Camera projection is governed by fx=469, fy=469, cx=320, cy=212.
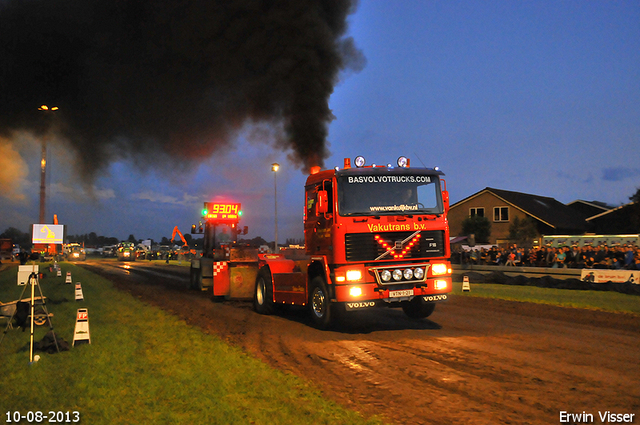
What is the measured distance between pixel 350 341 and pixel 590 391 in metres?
4.21

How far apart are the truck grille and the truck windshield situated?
463 mm

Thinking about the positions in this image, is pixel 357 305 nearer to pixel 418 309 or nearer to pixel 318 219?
pixel 318 219

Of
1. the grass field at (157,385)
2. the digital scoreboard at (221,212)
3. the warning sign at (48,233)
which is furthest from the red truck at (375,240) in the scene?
the warning sign at (48,233)

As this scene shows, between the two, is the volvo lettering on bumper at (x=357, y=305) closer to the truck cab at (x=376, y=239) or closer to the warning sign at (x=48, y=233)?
the truck cab at (x=376, y=239)

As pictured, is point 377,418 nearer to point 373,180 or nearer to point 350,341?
point 350,341

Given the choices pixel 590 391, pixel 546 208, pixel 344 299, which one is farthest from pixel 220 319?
pixel 546 208

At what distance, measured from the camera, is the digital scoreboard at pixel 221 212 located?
18.8 meters

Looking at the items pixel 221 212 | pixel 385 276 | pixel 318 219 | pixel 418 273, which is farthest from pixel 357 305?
pixel 221 212

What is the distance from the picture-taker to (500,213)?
42.0 metres

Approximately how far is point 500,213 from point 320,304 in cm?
3583

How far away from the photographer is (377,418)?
15.6 ft

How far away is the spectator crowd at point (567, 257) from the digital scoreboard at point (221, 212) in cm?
1432

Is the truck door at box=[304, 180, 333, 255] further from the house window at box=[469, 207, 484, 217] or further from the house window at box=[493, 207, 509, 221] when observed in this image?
the house window at box=[469, 207, 484, 217]

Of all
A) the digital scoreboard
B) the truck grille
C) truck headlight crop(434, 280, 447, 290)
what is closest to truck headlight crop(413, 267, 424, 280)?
the truck grille
